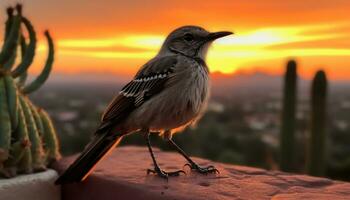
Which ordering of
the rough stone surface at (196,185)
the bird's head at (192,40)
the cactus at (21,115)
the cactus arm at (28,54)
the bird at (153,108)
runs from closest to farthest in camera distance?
the rough stone surface at (196,185), the bird at (153,108), the bird's head at (192,40), the cactus at (21,115), the cactus arm at (28,54)

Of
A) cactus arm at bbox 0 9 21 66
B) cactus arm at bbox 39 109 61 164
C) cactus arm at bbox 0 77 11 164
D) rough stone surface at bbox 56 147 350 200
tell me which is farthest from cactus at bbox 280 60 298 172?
cactus arm at bbox 0 77 11 164

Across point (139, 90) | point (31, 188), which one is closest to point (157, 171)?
point (139, 90)

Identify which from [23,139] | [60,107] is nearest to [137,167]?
[23,139]

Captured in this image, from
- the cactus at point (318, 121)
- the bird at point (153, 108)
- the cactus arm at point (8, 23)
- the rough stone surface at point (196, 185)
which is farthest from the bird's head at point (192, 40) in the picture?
the cactus at point (318, 121)

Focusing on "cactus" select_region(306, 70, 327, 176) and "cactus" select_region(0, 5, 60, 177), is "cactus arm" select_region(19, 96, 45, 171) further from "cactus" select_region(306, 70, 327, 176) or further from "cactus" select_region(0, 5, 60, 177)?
"cactus" select_region(306, 70, 327, 176)

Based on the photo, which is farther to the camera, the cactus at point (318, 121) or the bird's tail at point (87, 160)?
the cactus at point (318, 121)

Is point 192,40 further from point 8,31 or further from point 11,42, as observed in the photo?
point 8,31

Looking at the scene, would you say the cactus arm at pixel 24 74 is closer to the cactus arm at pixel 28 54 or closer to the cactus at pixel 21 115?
the cactus at pixel 21 115

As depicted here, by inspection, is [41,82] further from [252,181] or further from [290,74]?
[290,74]
